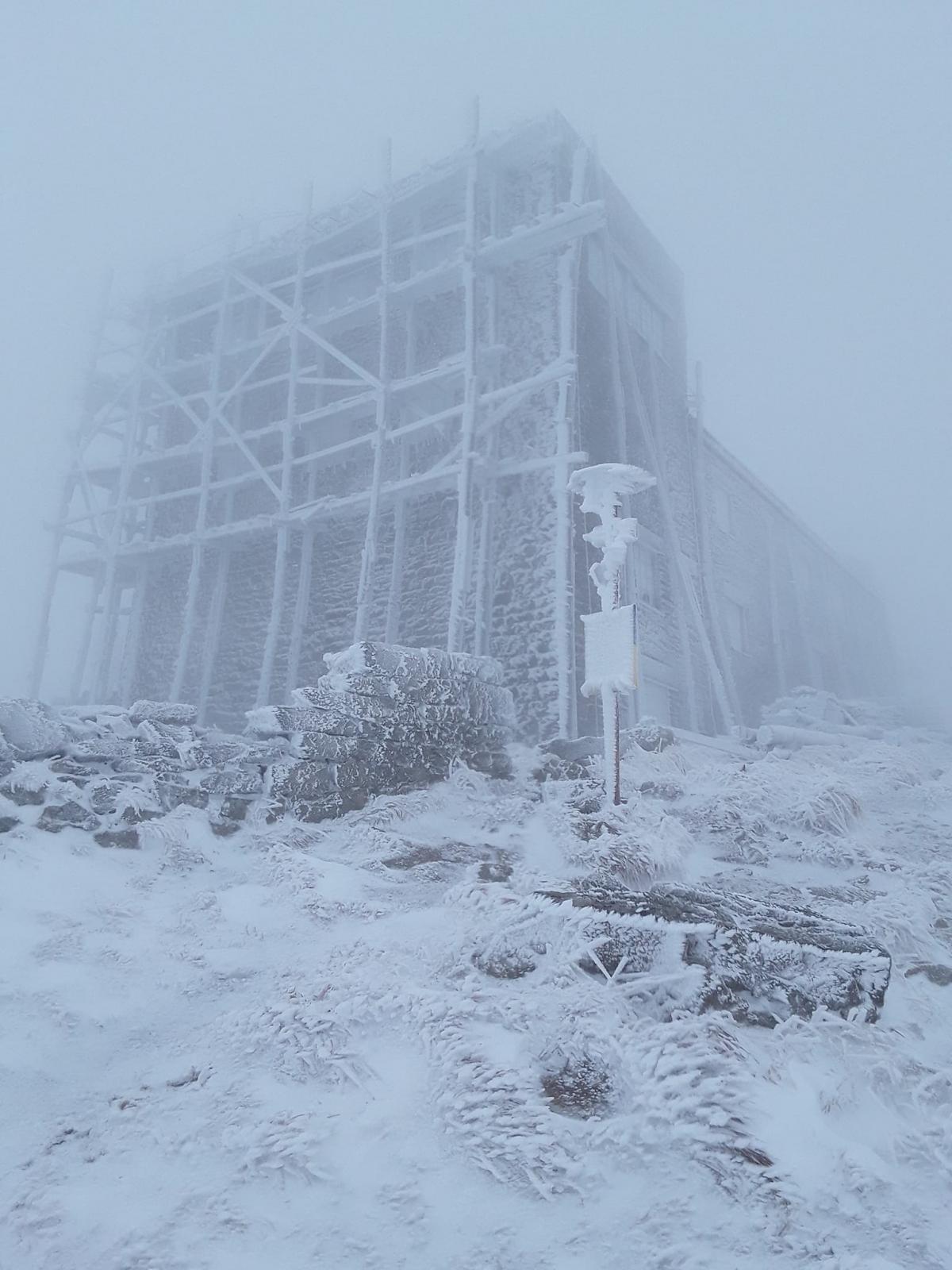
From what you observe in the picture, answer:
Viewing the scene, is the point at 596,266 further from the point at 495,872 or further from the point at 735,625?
the point at 495,872

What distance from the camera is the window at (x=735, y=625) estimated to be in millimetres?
17078

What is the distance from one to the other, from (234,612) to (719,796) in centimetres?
1015

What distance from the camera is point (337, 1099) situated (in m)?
2.71

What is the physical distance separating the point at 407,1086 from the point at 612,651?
3.90 meters

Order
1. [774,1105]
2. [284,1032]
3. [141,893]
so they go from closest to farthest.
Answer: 1. [774,1105]
2. [284,1032]
3. [141,893]

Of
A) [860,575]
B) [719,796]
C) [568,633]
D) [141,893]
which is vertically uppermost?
[860,575]

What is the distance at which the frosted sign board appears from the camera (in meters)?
6.10


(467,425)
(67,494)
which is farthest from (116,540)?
(467,425)

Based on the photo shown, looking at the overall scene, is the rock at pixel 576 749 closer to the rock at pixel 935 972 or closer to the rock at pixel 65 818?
the rock at pixel 935 972

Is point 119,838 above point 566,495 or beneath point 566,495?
beneath

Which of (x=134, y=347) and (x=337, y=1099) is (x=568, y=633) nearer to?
(x=337, y=1099)

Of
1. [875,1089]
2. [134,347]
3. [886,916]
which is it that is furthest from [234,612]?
[875,1089]

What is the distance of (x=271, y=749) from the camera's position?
575cm

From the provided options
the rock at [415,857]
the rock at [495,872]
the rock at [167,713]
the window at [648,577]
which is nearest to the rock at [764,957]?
the rock at [495,872]
